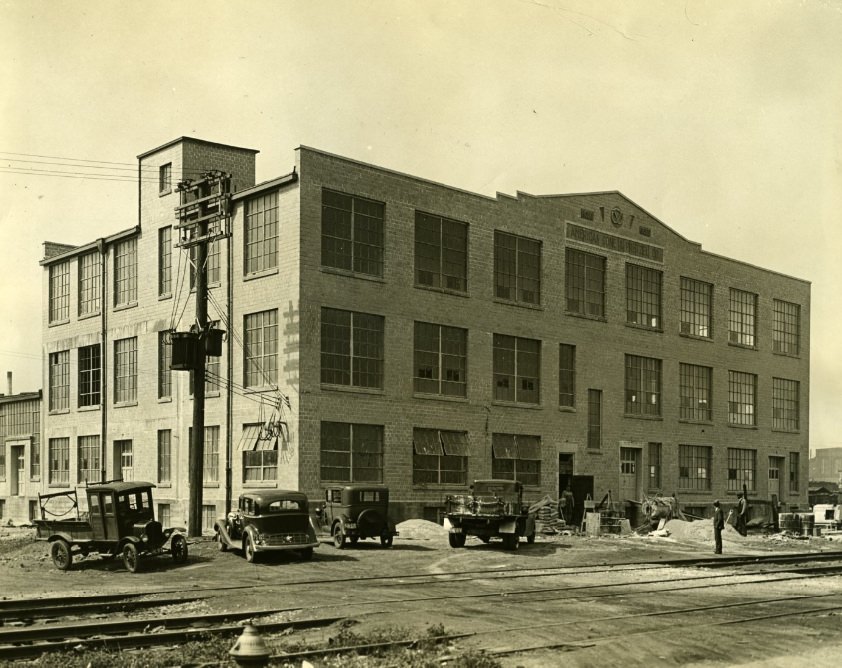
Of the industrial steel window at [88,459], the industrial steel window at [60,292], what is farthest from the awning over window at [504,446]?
the industrial steel window at [60,292]

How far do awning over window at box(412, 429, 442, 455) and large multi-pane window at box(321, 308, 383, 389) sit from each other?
8.26 feet

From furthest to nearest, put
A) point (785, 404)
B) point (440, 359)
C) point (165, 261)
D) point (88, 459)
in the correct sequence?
point (785, 404)
point (88, 459)
point (165, 261)
point (440, 359)

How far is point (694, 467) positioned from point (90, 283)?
29.2m

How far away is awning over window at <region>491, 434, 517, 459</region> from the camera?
38531 mm

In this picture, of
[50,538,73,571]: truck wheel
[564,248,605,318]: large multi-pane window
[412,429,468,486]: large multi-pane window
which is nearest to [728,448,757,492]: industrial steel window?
[564,248,605,318]: large multi-pane window

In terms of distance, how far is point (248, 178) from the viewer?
38625 mm

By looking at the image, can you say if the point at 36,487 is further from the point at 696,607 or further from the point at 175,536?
the point at 696,607

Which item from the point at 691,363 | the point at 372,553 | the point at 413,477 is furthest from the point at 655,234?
the point at 372,553

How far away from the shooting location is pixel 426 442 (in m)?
36.0

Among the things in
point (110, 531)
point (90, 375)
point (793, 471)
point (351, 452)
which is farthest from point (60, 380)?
point (793, 471)

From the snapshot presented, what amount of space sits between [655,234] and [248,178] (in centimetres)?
1963

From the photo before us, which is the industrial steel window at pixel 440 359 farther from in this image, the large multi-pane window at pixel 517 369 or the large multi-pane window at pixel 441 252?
the large multi-pane window at pixel 517 369

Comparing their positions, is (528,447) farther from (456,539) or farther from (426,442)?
(456,539)

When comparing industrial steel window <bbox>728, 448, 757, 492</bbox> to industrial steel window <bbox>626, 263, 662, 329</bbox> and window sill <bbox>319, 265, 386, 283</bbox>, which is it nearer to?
industrial steel window <bbox>626, 263, 662, 329</bbox>
